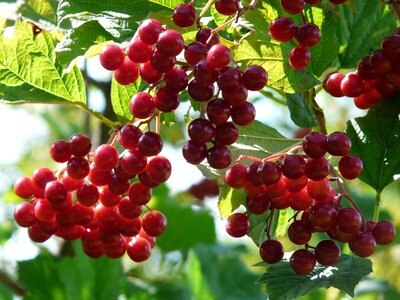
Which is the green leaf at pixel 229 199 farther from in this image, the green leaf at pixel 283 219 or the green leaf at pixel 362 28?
the green leaf at pixel 362 28

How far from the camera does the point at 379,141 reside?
1.14 metres

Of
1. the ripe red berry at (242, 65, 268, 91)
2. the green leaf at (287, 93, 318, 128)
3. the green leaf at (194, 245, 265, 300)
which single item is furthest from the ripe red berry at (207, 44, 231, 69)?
the green leaf at (194, 245, 265, 300)

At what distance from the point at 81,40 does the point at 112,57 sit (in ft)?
0.33

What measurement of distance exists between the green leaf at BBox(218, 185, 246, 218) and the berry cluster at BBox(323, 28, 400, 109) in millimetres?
192

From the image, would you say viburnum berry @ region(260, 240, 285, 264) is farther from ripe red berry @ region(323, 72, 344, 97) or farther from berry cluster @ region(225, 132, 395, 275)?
ripe red berry @ region(323, 72, 344, 97)

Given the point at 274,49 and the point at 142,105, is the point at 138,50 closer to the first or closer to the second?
the point at 142,105

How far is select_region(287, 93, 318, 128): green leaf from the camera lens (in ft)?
3.73

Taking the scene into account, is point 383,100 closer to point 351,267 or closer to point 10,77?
point 351,267

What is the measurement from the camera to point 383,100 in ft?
3.57

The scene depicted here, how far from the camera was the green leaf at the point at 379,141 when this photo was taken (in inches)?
43.3

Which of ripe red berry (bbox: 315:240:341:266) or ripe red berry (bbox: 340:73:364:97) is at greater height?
ripe red berry (bbox: 340:73:364:97)

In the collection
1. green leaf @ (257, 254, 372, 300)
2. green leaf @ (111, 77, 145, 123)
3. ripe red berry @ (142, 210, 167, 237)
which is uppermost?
green leaf @ (111, 77, 145, 123)

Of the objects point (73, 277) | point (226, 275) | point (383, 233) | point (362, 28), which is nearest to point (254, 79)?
point (383, 233)

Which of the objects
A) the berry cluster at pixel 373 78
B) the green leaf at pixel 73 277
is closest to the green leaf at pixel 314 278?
the berry cluster at pixel 373 78
